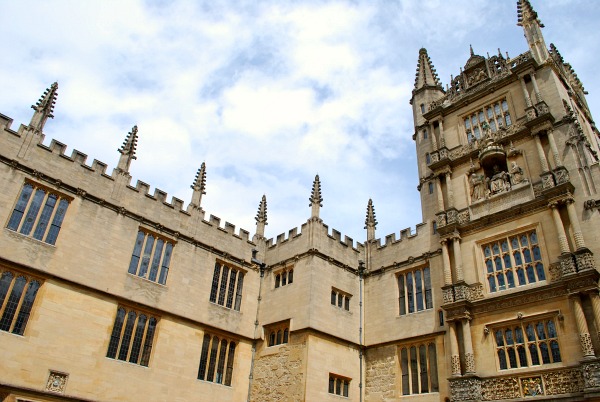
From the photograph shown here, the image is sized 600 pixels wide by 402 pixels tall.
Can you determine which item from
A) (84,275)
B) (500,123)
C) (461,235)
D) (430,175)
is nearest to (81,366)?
(84,275)

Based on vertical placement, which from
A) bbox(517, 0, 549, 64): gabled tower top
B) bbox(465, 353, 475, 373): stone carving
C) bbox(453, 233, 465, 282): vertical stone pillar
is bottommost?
bbox(465, 353, 475, 373): stone carving

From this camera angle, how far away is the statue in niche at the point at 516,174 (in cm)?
2011

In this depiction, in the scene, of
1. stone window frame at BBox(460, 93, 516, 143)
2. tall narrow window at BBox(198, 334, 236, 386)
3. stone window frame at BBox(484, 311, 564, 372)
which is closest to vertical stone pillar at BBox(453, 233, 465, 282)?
stone window frame at BBox(484, 311, 564, 372)

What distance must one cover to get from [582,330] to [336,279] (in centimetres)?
1048

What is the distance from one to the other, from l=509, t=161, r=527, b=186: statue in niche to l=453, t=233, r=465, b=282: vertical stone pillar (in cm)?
336

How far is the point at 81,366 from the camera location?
1605 centimetres

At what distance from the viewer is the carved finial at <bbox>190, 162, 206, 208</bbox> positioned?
22608 mm

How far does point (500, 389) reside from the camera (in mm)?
16578

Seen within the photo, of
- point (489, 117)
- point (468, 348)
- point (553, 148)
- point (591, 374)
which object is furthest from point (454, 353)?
point (489, 117)

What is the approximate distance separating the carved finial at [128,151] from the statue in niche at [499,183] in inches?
631

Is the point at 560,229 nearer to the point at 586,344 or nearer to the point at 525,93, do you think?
the point at 586,344

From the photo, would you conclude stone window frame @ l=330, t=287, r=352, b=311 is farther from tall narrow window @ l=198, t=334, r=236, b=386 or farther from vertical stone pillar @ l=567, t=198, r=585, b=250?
vertical stone pillar @ l=567, t=198, r=585, b=250

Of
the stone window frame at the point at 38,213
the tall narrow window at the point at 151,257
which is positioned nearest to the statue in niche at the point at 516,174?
the tall narrow window at the point at 151,257

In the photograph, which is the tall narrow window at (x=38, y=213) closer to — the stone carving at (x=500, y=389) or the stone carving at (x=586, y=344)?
the stone carving at (x=500, y=389)
